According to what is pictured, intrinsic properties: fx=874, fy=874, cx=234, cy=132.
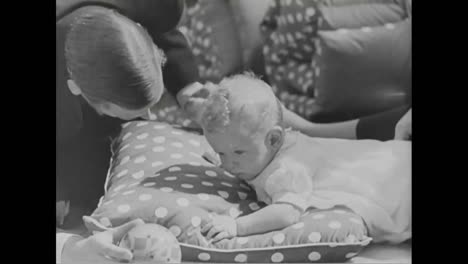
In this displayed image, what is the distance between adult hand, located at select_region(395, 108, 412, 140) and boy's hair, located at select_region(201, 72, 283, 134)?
293 millimetres

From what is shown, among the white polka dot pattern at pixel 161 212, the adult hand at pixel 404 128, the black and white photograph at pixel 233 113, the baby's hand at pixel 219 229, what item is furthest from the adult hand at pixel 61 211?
the adult hand at pixel 404 128

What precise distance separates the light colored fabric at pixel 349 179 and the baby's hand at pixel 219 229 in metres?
0.11

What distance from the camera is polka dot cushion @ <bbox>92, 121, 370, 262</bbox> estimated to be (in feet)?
6.31

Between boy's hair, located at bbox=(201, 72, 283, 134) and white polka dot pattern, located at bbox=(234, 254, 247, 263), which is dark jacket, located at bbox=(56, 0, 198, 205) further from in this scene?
white polka dot pattern, located at bbox=(234, 254, 247, 263)

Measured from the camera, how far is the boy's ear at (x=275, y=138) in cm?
200

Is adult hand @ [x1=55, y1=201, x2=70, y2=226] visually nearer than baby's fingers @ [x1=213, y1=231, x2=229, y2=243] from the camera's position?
No

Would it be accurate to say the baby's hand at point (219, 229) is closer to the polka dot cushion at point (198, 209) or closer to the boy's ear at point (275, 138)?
the polka dot cushion at point (198, 209)

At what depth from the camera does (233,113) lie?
197 centimetres

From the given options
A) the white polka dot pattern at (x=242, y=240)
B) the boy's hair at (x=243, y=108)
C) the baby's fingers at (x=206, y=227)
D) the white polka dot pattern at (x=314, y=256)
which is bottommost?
the white polka dot pattern at (x=314, y=256)

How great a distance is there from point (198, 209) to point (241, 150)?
0.17 meters

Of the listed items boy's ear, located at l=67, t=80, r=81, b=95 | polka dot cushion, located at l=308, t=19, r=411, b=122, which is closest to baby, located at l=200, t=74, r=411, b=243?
polka dot cushion, located at l=308, t=19, r=411, b=122

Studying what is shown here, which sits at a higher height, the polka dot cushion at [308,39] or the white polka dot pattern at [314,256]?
the polka dot cushion at [308,39]

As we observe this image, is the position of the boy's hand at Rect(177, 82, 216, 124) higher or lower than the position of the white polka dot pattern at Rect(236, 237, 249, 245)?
higher

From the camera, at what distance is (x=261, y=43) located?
6.92 ft
